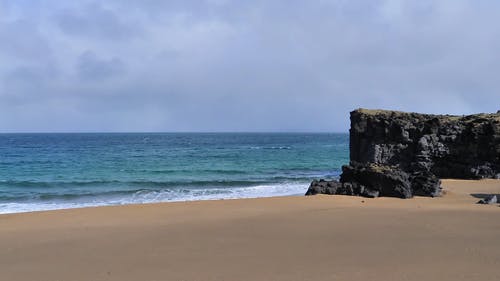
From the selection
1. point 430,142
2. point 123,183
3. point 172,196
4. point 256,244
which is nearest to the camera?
point 256,244

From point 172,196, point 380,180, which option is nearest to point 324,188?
point 380,180

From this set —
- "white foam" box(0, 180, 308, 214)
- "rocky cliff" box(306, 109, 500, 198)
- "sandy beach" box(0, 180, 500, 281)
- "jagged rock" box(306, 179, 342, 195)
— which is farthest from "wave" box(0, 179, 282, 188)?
"sandy beach" box(0, 180, 500, 281)

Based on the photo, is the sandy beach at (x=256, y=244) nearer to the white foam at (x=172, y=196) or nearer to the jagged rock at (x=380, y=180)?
the jagged rock at (x=380, y=180)

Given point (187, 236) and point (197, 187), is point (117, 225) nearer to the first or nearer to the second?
point (187, 236)

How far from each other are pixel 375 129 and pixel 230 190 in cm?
1260

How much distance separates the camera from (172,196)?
23.7 metres

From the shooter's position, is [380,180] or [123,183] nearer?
[380,180]

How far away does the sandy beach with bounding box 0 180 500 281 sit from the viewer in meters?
7.10

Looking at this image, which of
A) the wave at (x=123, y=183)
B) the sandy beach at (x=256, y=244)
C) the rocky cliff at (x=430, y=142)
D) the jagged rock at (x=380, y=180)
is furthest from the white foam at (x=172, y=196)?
the rocky cliff at (x=430, y=142)

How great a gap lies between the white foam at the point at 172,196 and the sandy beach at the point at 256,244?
6.10 meters

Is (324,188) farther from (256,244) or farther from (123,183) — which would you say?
(123,183)

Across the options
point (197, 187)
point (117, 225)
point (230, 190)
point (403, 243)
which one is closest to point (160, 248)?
point (117, 225)

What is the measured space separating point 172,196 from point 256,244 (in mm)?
15159

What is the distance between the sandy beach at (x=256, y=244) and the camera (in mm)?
7102
